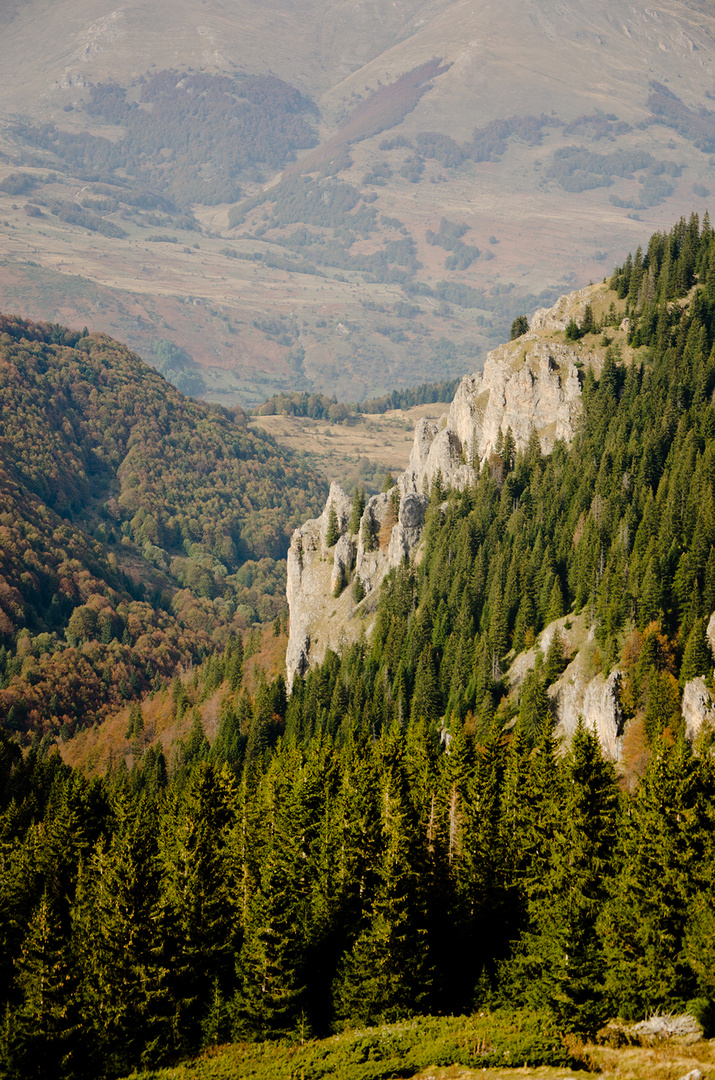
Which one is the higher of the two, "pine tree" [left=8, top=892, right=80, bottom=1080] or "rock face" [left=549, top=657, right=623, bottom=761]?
"rock face" [left=549, top=657, right=623, bottom=761]

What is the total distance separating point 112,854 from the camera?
7712 centimetres

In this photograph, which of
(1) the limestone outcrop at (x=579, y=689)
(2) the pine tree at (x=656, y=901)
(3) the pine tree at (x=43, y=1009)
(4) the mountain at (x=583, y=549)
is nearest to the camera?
(2) the pine tree at (x=656, y=901)

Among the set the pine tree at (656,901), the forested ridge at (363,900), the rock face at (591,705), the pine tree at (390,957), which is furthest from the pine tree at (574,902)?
the rock face at (591,705)

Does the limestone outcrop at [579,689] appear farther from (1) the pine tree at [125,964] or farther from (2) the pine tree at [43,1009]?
(2) the pine tree at [43,1009]

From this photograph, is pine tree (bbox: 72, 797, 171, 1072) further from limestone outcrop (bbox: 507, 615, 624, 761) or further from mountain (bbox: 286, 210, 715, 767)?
mountain (bbox: 286, 210, 715, 767)

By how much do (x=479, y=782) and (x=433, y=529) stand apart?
385ft

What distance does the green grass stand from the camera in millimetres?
59906

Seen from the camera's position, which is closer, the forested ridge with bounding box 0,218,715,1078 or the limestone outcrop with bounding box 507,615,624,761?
the forested ridge with bounding box 0,218,715,1078

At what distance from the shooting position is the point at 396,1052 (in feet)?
206

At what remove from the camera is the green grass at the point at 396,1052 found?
197ft

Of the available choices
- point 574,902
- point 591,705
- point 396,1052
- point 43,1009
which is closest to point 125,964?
point 43,1009

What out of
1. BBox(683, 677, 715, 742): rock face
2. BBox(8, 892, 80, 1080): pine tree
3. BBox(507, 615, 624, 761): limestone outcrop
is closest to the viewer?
BBox(8, 892, 80, 1080): pine tree

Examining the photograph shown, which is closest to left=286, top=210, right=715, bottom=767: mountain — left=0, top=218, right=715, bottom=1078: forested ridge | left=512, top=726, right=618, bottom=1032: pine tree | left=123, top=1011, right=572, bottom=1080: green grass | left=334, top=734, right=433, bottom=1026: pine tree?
left=0, top=218, right=715, bottom=1078: forested ridge

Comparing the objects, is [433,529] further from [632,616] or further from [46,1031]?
[46,1031]
